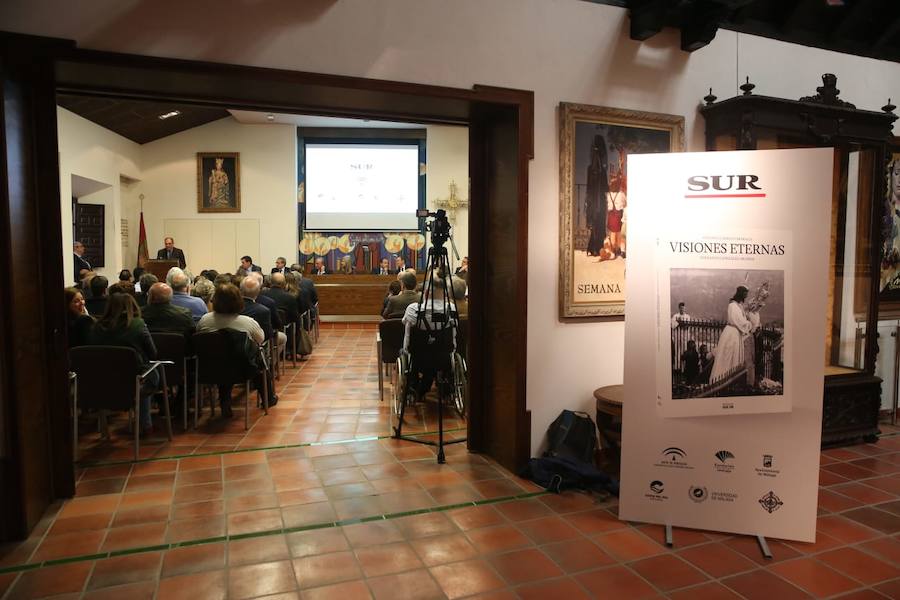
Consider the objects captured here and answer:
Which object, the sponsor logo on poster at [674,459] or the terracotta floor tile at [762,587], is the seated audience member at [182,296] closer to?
the sponsor logo on poster at [674,459]

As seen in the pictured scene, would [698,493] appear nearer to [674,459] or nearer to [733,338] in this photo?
[674,459]

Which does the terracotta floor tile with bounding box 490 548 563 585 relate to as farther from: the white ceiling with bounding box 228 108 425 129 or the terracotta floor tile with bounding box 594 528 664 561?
the white ceiling with bounding box 228 108 425 129

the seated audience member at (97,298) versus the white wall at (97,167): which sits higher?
the white wall at (97,167)

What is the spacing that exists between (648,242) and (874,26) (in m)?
3.45

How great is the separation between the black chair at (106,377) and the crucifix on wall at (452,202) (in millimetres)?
8938

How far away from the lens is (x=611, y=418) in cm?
359

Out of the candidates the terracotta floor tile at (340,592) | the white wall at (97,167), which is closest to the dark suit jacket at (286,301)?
the white wall at (97,167)

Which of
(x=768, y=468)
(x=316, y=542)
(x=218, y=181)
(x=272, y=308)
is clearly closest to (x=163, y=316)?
(x=272, y=308)

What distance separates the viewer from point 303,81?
3.12m

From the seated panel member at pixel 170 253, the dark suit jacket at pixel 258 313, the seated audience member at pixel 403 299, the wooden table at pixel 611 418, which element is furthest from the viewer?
the seated panel member at pixel 170 253

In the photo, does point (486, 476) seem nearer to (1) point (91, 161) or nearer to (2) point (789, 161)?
(2) point (789, 161)

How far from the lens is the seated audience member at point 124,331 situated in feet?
13.1

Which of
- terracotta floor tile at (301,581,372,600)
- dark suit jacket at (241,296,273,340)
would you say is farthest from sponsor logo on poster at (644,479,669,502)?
dark suit jacket at (241,296,273,340)

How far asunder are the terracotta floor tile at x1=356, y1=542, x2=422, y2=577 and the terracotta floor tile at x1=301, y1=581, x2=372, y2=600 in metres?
0.11
